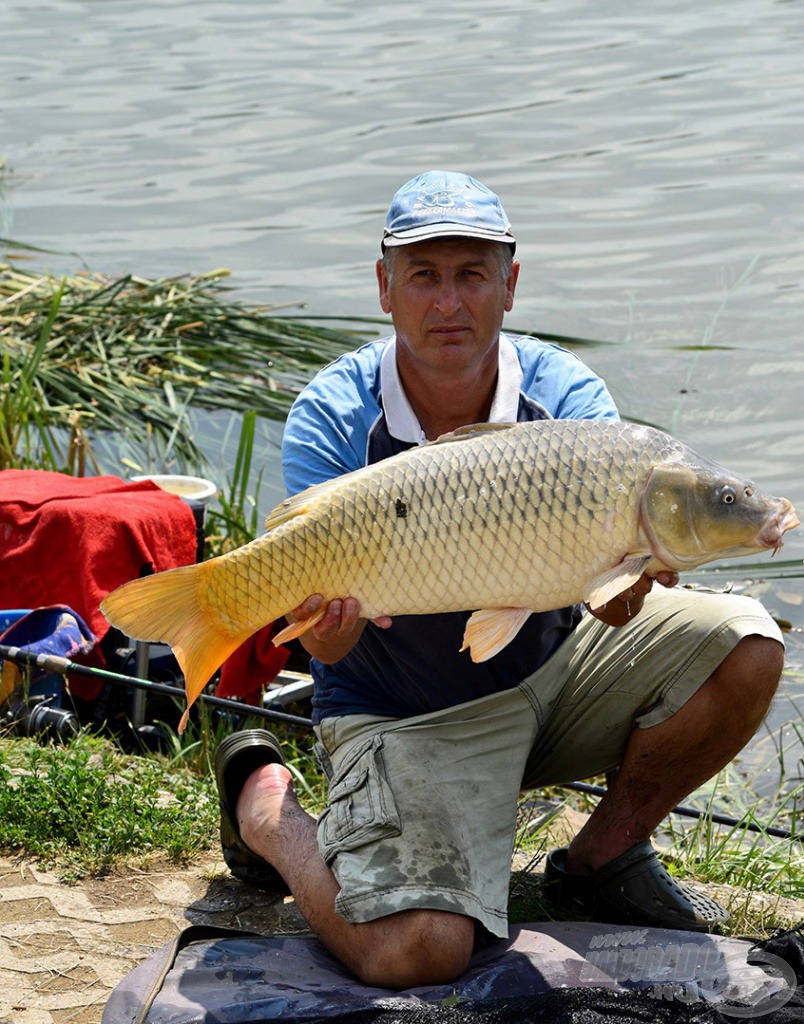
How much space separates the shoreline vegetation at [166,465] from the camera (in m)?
2.86

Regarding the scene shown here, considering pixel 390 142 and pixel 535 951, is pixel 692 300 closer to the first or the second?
pixel 390 142

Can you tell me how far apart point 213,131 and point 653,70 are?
10.6ft

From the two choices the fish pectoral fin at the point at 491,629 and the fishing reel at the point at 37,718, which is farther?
the fishing reel at the point at 37,718

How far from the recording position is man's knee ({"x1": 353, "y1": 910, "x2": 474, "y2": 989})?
2311 millimetres

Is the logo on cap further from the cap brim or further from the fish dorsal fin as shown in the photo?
the fish dorsal fin

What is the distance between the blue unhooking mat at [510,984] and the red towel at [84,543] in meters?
1.35

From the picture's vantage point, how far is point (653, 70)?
1077 cm

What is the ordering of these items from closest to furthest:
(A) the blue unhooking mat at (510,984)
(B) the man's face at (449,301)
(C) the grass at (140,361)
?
(A) the blue unhooking mat at (510,984) → (B) the man's face at (449,301) → (C) the grass at (140,361)

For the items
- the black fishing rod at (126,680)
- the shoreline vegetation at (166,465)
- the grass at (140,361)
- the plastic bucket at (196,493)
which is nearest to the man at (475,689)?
the shoreline vegetation at (166,465)

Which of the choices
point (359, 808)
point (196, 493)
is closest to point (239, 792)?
point (359, 808)

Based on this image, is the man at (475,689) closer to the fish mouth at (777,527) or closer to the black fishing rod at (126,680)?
the fish mouth at (777,527)

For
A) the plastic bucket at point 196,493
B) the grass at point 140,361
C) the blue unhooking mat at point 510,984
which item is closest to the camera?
the blue unhooking mat at point 510,984

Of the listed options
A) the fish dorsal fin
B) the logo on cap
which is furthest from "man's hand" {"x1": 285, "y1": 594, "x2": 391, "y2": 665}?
the logo on cap

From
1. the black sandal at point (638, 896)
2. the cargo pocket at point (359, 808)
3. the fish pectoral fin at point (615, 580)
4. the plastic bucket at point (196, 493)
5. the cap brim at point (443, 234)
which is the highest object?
the cap brim at point (443, 234)
